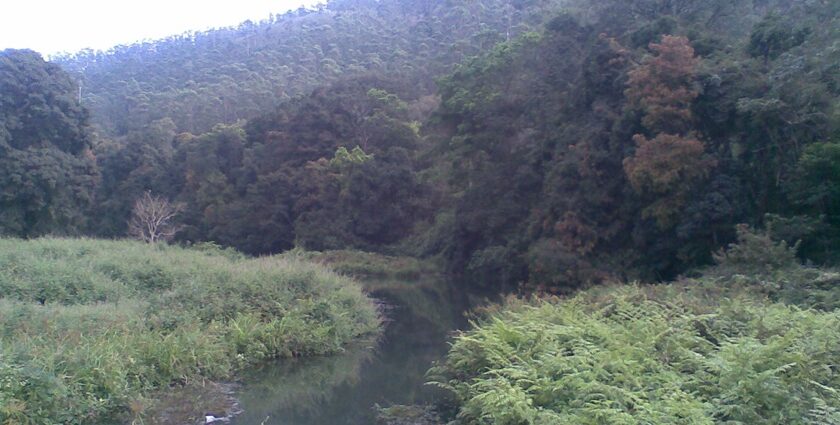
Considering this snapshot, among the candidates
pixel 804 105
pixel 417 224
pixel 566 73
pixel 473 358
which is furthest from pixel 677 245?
pixel 417 224

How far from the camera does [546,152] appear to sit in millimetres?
34875

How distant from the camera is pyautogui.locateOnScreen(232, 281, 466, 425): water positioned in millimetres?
13555

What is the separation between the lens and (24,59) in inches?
1650

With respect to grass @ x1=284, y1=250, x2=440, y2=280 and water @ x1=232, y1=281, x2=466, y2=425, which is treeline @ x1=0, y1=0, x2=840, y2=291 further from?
water @ x1=232, y1=281, x2=466, y2=425

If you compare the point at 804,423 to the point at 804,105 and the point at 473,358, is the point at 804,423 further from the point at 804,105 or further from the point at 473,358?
the point at 804,105

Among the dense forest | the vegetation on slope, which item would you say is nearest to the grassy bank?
the dense forest

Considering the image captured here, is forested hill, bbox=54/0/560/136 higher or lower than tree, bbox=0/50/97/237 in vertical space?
higher

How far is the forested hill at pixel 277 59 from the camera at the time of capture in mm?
67188

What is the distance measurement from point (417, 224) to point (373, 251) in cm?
375

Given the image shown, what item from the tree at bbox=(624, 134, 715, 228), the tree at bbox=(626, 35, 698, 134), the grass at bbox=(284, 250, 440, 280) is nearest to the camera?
A: the tree at bbox=(624, 134, 715, 228)

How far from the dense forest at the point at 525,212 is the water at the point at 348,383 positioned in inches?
30.2

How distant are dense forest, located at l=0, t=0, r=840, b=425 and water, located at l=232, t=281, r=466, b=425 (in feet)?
2.52

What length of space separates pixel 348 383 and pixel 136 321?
486cm

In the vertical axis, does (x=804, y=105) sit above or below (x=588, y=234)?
above
